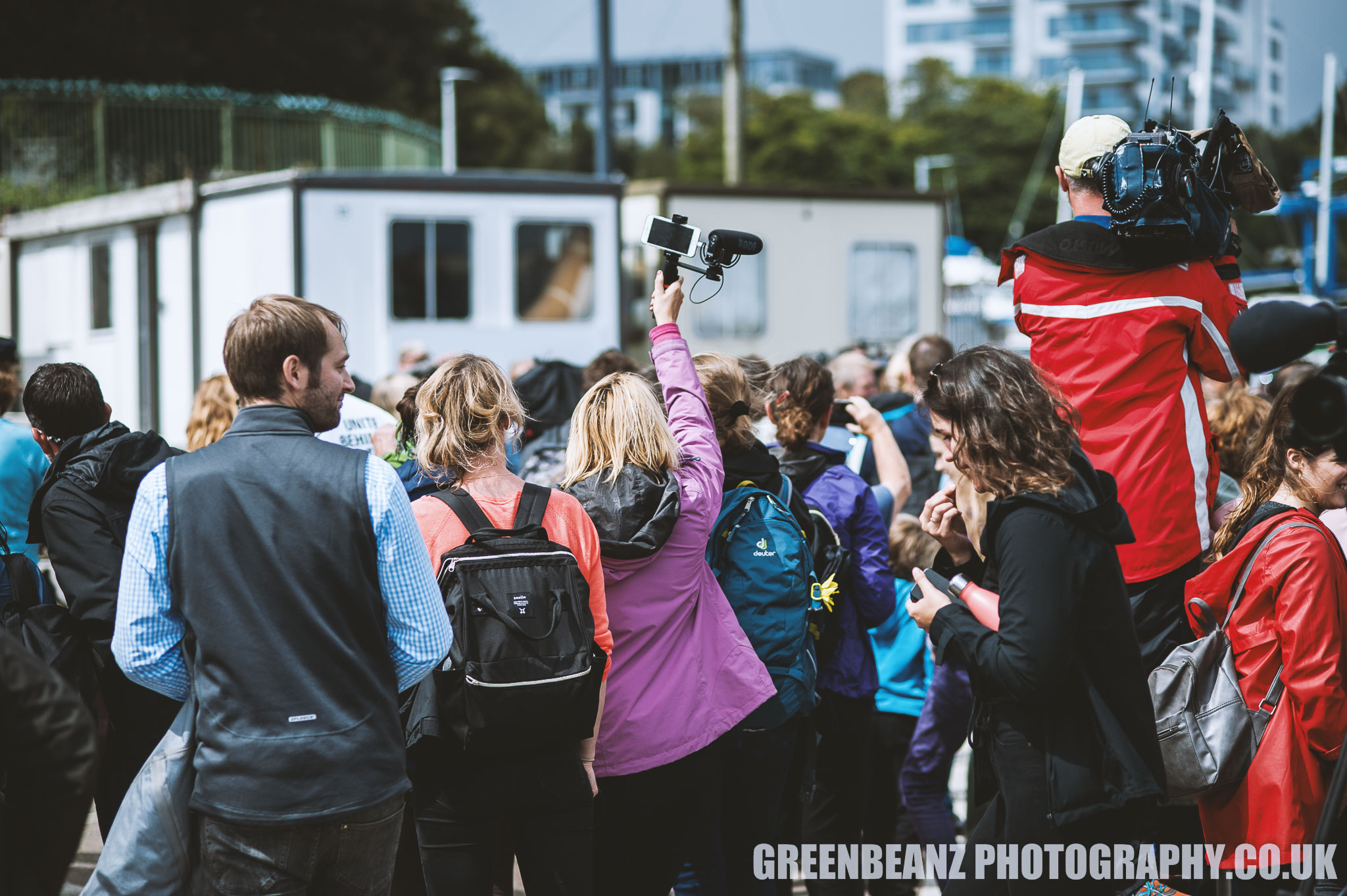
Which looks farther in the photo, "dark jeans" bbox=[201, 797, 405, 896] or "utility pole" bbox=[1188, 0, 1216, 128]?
"utility pole" bbox=[1188, 0, 1216, 128]

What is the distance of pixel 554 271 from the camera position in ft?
37.4

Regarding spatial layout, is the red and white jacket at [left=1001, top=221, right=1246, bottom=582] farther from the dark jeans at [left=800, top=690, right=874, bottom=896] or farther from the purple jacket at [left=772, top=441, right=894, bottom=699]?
the dark jeans at [left=800, top=690, right=874, bottom=896]

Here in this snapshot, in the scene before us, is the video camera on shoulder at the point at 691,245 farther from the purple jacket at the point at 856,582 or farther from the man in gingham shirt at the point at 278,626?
the man in gingham shirt at the point at 278,626

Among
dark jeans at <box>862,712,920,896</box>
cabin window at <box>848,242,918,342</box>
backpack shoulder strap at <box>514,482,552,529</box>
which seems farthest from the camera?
cabin window at <box>848,242,918,342</box>

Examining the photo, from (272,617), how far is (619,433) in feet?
3.75

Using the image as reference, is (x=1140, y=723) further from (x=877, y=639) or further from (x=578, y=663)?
(x=877, y=639)

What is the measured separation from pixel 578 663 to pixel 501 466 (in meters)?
0.58

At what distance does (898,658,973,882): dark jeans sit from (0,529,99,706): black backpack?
274 cm

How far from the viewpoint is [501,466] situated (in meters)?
3.29

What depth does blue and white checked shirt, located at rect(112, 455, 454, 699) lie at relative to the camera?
8.67ft

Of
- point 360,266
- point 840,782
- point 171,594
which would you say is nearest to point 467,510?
point 171,594

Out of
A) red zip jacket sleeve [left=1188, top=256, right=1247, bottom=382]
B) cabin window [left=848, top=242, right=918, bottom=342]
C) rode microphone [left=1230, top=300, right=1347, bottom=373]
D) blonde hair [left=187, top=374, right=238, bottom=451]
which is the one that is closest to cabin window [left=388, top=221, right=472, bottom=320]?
cabin window [left=848, top=242, right=918, bottom=342]

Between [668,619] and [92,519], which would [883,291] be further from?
[92,519]

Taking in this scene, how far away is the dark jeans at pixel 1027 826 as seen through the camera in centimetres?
269
